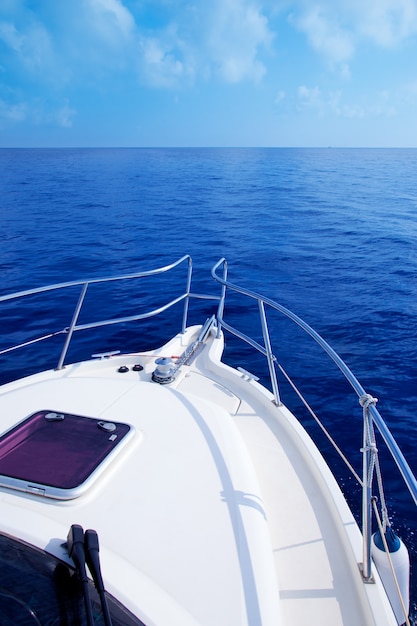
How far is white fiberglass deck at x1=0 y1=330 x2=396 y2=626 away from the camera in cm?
140

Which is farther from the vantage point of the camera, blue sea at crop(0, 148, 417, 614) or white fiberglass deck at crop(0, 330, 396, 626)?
blue sea at crop(0, 148, 417, 614)

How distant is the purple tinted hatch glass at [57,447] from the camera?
68.2 inches

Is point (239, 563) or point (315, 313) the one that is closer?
point (239, 563)

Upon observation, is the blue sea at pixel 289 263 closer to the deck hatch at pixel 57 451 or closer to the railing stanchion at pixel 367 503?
the railing stanchion at pixel 367 503

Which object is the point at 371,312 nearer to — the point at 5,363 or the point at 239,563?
the point at 5,363

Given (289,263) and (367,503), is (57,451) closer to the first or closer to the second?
(367,503)

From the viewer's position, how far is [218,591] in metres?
1.44

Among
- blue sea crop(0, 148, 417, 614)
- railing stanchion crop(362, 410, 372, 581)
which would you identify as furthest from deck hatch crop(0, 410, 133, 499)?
blue sea crop(0, 148, 417, 614)

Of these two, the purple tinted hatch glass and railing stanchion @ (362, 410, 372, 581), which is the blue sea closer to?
railing stanchion @ (362, 410, 372, 581)

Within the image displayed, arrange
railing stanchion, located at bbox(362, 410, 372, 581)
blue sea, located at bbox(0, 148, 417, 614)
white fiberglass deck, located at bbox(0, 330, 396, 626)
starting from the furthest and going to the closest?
blue sea, located at bbox(0, 148, 417, 614) → railing stanchion, located at bbox(362, 410, 372, 581) → white fiberglass deck, located at bbox(0, 330, 396, 626)

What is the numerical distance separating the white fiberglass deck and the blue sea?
5.37 feet

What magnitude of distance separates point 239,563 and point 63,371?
7.83 ft

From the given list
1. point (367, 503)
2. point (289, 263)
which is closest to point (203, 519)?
point (367, 503)

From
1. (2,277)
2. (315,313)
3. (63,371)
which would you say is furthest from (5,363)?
(315,313)
